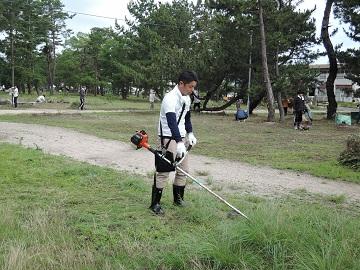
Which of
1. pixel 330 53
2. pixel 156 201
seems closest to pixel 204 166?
pixel 156 201

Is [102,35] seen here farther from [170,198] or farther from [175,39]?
[170,198]

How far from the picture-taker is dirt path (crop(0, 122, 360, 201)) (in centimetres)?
718

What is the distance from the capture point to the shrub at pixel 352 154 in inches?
354

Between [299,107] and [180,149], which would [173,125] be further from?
[299,107]

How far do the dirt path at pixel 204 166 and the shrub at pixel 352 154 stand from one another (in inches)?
54.8

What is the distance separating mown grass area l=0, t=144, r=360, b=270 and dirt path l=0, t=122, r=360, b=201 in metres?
0.82

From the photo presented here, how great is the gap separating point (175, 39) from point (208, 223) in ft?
113

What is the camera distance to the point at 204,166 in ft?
30.1

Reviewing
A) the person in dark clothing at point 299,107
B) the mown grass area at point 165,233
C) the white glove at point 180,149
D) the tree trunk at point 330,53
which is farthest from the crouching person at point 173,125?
the tree trunk at point 330,53

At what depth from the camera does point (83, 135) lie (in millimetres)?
14359

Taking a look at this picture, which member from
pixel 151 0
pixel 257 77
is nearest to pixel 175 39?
pixel 151 0

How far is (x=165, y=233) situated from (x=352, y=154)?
5.93m

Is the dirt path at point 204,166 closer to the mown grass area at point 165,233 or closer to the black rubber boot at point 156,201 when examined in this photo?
the mown grass area at point 165,233

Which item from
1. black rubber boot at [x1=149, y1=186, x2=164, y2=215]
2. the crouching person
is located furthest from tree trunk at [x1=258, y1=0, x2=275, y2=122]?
black rubber boot at [x1=149, y1=186, x2=164, y2=215]
